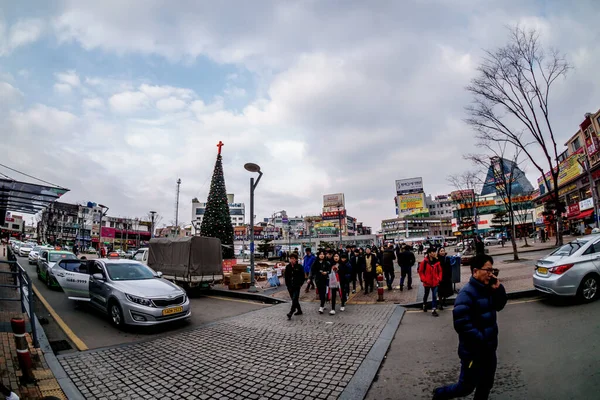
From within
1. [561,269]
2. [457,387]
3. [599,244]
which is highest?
[599,244]

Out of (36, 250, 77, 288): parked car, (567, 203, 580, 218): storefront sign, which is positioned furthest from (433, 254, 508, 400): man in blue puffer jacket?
(567, 203, 580, 218): storefront sign

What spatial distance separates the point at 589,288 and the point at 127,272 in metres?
11.7

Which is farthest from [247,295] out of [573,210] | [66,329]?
[573,210]

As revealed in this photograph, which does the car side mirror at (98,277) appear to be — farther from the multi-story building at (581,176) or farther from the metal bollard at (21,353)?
the multi-story building at (581,176)

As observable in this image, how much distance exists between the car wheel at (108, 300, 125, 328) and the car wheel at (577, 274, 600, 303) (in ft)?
35.1

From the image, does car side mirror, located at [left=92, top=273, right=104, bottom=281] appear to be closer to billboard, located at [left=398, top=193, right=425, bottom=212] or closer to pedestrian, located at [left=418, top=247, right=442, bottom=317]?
pedestrian, located at [left=418, top=247, right=442, bottom=317]

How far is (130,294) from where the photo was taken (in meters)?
6.80

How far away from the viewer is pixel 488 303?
311 cm

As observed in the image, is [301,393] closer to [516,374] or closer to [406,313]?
[516,374]

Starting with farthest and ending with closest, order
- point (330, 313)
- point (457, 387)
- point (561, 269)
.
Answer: point (330, 313) → point (561, 269) → point (457, 387)

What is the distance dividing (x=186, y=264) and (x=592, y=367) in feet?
39.0

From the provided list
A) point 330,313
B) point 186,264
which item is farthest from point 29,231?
point 330,313

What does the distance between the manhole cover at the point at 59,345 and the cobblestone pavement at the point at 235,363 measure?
596 mm

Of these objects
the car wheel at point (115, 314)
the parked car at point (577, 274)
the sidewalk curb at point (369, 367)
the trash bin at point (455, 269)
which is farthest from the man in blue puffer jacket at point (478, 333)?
the trash bin at point (455, 269)
